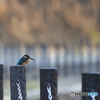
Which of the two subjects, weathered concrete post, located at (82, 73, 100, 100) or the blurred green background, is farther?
the blurred green background

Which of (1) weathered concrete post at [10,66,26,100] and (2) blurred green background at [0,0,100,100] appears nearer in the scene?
(1) weathered concrete post at [10,66,26,100]

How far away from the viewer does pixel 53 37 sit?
66.8 feet

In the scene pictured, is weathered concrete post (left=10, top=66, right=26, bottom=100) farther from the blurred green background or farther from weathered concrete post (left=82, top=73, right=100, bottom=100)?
the blurred green background

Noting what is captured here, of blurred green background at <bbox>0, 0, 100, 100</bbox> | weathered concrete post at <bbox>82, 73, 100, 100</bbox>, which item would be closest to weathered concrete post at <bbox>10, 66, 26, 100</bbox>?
weathered concrete post at <bbox>82, 73, 100, 100</bbox>

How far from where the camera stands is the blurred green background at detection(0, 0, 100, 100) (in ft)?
37.2

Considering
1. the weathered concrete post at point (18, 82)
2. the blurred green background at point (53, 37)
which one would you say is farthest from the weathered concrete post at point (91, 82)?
the blurred green background at point (53, 37)

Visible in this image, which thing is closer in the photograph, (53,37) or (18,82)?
(18,82)

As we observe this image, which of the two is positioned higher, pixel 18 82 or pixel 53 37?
pixel 53 37

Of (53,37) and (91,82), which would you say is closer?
(91,82)

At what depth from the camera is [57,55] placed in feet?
46.7

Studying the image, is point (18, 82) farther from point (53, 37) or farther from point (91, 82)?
point (53, 37)

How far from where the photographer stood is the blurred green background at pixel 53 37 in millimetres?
11337

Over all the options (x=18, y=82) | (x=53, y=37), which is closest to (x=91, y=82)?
(x=18, y=82)

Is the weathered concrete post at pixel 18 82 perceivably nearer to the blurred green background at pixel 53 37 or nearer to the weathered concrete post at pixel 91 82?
the weathered concrete post at pixel 91 82
